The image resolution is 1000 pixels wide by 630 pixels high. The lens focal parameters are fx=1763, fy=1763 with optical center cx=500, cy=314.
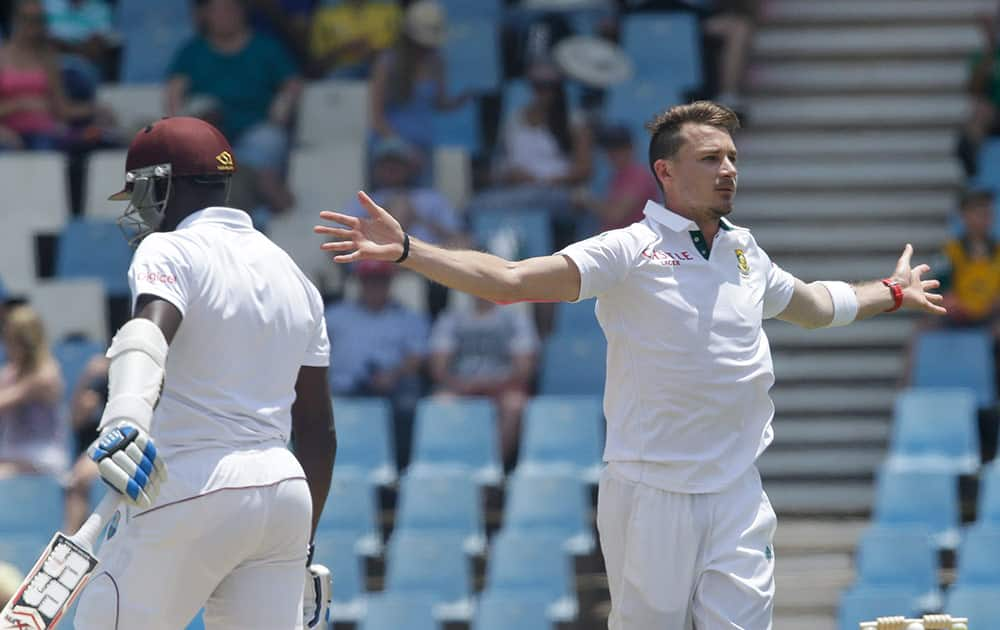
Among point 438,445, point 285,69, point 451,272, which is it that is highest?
point 285,69

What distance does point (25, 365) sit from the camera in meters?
9.35

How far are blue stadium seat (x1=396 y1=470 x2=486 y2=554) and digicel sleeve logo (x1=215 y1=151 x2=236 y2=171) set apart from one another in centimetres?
465

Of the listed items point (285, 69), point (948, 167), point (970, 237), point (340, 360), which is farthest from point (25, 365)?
point (948, 167)

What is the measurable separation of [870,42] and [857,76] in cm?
30

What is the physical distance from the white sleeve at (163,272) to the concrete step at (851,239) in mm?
7151

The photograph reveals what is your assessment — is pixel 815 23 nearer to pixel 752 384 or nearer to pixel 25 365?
pixel 25 365

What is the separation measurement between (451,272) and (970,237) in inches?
234

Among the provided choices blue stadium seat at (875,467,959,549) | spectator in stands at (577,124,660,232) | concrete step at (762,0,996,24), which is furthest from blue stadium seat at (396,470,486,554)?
concrete step at (762,0,996,24)

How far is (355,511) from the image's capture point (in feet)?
29.7

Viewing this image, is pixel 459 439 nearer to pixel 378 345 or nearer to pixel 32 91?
pixel 378 345

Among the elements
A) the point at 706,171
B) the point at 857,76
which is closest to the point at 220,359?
the point at 706,171

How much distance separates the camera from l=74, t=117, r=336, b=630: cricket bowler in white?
4.12 metres

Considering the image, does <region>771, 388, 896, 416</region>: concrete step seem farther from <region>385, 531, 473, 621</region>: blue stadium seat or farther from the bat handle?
the bat handle

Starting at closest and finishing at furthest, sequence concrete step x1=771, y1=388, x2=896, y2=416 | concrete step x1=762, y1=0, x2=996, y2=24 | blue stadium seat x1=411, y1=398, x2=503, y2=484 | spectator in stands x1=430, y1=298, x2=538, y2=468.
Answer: blue stadium seat x1=411, y1=398, x2=503, y2=484 → spectator in stands x1=430, y1=298, x2=538, y2=468 → concrete step x1=771, y1=388, x2=896, y2=416 → concrete step x1=762, y1=0, x2=996, y2=24
